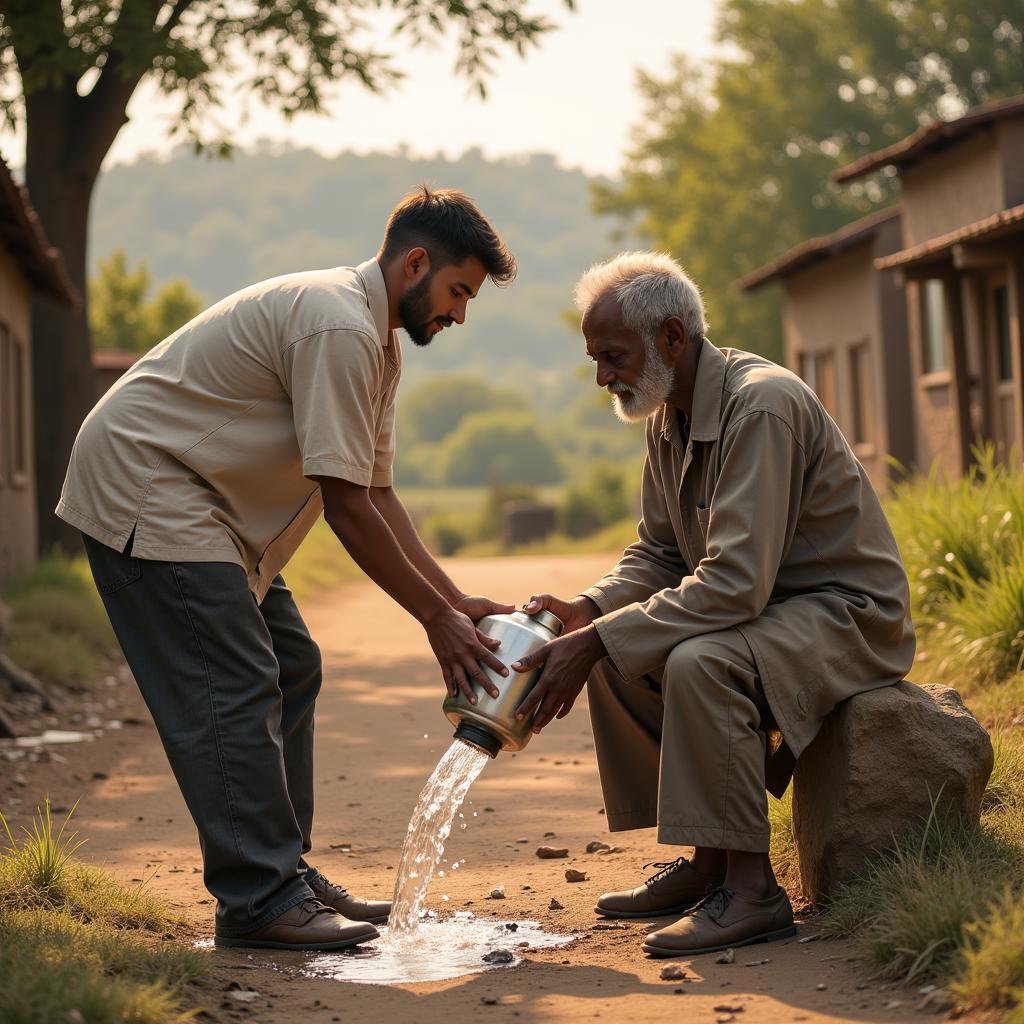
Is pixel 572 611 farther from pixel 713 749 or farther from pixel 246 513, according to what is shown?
pixel 246 513

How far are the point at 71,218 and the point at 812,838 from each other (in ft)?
43.3

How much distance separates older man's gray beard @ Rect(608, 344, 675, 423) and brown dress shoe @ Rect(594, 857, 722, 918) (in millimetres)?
1309

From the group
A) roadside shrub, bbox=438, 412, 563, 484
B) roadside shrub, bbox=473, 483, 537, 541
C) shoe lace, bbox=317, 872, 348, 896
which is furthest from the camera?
roadside shrub, bbox=438, 412, 563, 484

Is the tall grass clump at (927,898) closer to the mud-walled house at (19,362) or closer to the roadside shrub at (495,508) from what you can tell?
the mud-walled house at (19,362)

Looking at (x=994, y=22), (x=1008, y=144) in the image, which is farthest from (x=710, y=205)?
(x=1008, y=144)

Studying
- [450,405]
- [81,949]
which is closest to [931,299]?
[81,949]

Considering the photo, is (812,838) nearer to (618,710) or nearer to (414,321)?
(618,710)

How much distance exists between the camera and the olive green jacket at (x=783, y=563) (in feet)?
13.0

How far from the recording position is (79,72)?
47.6ft

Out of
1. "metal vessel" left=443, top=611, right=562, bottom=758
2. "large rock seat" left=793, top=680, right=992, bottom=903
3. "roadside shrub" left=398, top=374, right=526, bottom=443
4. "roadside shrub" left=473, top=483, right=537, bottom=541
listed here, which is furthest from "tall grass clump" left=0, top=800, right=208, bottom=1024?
"roadside shrub" left=398, top=374, right=526, bottom=443

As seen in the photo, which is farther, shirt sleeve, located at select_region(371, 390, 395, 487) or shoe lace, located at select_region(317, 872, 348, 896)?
shirt sleeve, located at select_region(371, 390, 395, 487)

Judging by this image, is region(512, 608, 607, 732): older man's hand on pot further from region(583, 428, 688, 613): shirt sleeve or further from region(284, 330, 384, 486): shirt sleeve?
region(284, 330, 384, 486): shirt sleeve

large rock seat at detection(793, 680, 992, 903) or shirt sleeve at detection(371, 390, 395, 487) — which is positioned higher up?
shirt sleeve at detection(371, 390, 395, 487)

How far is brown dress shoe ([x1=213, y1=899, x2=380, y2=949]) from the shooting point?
4027 mm
